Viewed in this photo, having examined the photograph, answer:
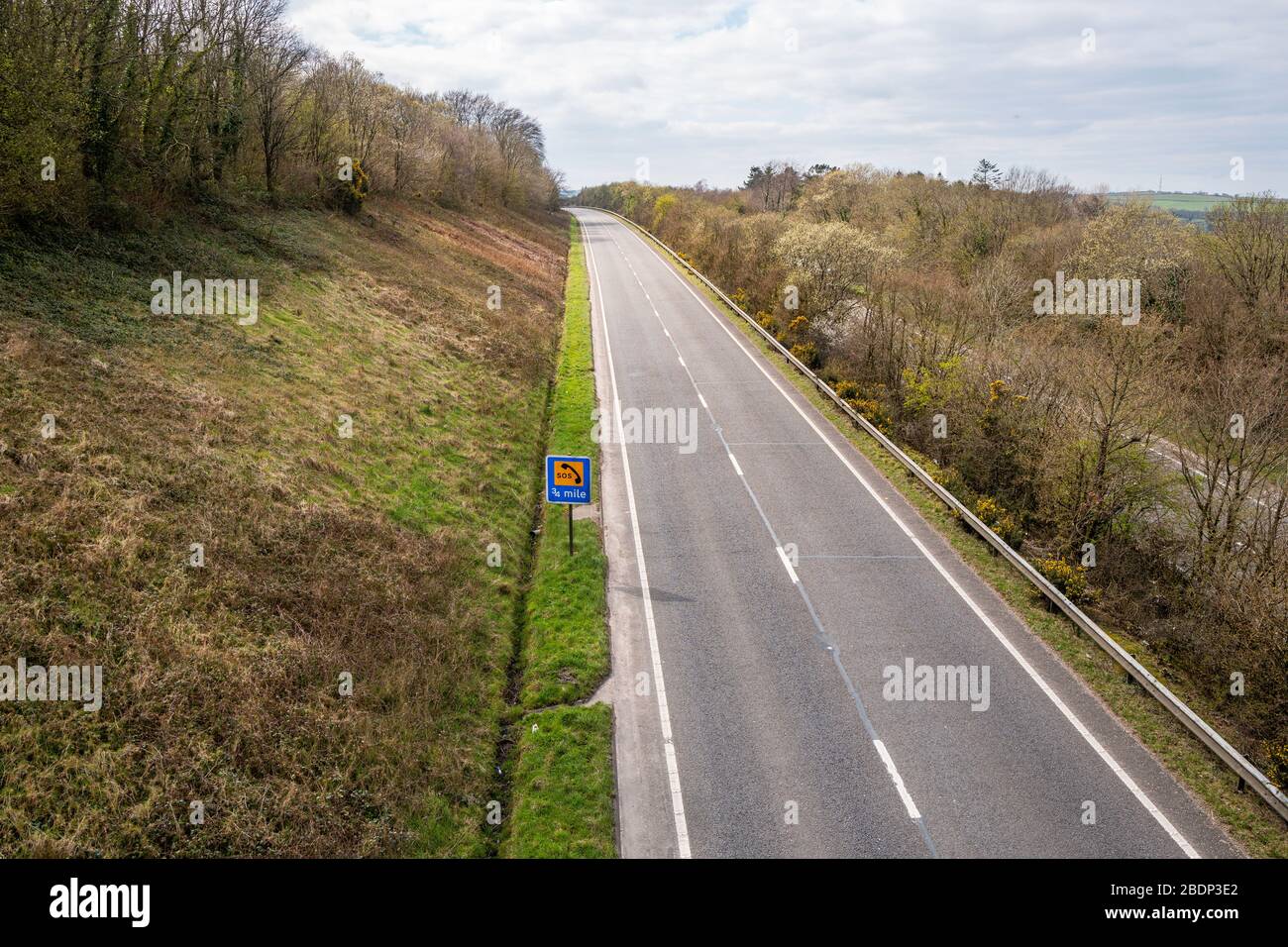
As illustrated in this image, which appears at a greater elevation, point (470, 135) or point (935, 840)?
point (470, 135)

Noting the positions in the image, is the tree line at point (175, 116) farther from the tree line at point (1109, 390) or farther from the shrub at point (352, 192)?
the tree line at point (1109, 390)

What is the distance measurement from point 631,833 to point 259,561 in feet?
25.4

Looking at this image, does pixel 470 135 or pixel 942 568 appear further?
pixel 470 135

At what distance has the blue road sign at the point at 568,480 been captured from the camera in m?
16.0

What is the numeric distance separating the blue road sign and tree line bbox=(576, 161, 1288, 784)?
9914 mm

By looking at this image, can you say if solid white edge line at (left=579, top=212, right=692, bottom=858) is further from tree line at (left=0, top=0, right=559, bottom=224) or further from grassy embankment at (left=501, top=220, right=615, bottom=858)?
tree line at (left=0, top=0, right=559, bottom=224)

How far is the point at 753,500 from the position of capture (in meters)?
19.9

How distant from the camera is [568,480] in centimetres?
1614

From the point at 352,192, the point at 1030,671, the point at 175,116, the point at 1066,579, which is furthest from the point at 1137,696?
the point at 352,192

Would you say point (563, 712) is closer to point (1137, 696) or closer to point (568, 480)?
point (568, 480)

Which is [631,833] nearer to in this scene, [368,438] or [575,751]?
[575,751]

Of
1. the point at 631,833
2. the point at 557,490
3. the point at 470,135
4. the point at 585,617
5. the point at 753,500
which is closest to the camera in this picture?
the point at 631,833
